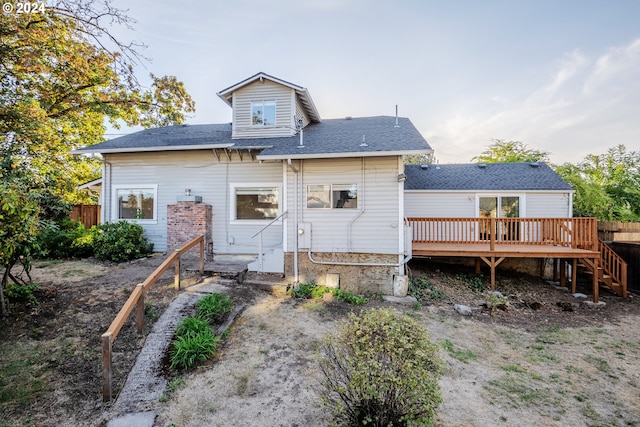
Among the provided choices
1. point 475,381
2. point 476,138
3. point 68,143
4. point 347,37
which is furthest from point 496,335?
point 68,143

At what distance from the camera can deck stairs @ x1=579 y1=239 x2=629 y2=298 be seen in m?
8.12

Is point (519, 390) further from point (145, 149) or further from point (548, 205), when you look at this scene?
point (145, 149)

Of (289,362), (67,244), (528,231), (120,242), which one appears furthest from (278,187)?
(528,231)

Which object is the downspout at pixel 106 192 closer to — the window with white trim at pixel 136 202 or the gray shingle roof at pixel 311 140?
the window with white trim at pixel 136 202

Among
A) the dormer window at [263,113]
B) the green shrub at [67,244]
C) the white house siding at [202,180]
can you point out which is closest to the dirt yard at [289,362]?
the green shrub at [67,244]

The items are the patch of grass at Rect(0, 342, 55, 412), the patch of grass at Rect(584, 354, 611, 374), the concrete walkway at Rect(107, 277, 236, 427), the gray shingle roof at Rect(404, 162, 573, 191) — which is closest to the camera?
the concrete walkway at Rect(107, 277, 236, 427)

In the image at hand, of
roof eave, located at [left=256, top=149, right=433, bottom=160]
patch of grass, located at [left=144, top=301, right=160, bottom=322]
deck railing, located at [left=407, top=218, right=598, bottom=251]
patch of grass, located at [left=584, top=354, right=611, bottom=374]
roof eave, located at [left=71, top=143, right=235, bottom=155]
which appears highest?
roof eave, located at [left=71, top=143, right=235, bottom=155]

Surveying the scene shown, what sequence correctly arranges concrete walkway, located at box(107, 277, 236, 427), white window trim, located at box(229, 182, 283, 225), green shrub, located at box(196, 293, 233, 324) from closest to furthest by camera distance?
concrete walkway, located at box(107, 277, 236, 427) → green shrub, located at box(196, 293, 233, 324) → white window trim, located at box(229, 182, 283, 225)

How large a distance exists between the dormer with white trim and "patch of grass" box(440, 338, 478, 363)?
7693 millimetres

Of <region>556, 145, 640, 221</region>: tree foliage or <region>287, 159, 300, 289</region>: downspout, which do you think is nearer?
<region>287, 159, 300, 289</region>: downspout

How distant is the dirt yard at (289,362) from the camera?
3.24m

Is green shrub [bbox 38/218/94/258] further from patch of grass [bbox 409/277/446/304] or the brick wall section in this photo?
patch of grass [bbox 409/277/446/304]

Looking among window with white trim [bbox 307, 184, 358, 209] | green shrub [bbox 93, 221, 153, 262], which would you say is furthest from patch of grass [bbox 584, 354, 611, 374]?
green shrub [bbox 93, 221, 153, 262]

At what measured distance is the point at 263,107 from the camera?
32.1 ft
